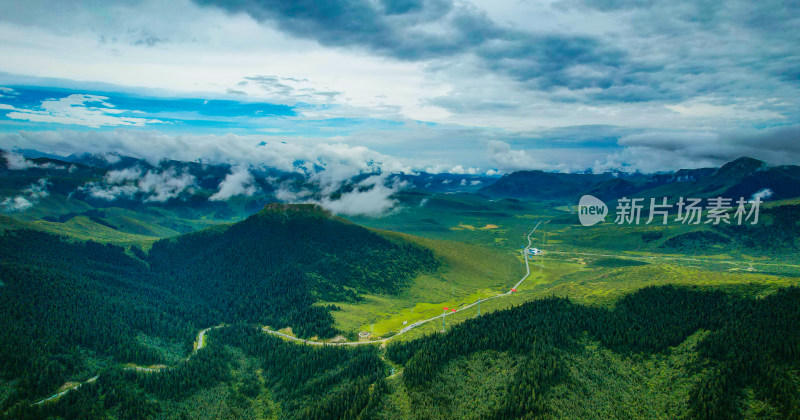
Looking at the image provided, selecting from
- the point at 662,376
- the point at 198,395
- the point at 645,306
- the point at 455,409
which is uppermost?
the point at 645,306

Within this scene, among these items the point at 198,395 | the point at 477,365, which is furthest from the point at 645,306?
the point at 198,395

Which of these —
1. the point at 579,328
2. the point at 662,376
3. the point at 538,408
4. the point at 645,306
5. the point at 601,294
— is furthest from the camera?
the point at 601,294

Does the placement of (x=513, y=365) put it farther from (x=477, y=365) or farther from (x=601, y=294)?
(x=601, y=294)

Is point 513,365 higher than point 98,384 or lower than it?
higher

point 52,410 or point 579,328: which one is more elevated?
point 579,328

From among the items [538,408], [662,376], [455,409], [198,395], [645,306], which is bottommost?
[198,395]

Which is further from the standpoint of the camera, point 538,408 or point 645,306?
point 645,306

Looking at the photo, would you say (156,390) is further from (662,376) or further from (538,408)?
A: (662,376)

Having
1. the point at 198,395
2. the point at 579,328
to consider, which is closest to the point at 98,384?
the point at 198,395

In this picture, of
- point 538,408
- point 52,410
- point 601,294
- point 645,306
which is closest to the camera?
point 538,408

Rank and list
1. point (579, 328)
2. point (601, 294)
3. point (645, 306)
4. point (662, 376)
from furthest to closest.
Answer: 1. point (601, 294)
2. point (645, 306)
3. point (579, 328)
4. point (662, 376)
